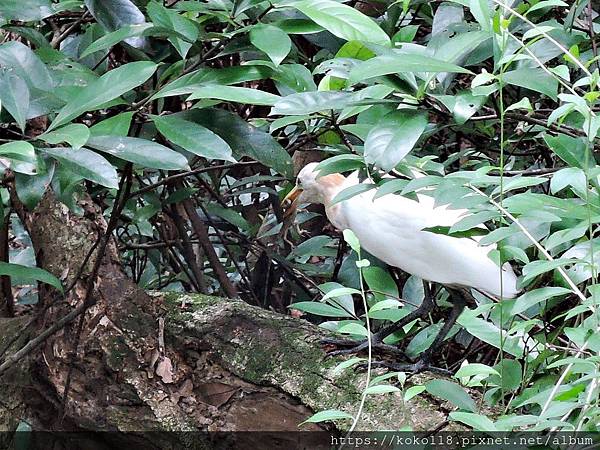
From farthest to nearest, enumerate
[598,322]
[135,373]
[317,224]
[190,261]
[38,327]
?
[317,224] → [190,261] → [38,327] → [135,373] → [598,322]

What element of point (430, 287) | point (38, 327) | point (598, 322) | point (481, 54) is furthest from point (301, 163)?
point (598, 322)

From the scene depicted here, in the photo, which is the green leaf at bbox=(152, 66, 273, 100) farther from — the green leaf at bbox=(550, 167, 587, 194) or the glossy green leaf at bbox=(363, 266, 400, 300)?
the glossy green leaf at bbox=(363, 266, 400, 300)

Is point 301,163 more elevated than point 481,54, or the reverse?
point 481,54

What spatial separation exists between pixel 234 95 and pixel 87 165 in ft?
0.66

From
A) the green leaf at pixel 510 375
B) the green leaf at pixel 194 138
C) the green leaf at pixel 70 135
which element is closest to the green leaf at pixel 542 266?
the green leaf at pixel 510 375

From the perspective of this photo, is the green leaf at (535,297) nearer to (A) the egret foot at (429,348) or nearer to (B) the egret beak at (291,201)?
(A) the egret foot at (429,348)

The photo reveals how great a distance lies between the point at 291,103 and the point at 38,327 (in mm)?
779

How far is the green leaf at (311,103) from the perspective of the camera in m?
1.05

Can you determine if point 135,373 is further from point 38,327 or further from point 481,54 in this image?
point 481,54

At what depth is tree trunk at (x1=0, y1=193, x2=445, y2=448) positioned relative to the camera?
4.68 feet

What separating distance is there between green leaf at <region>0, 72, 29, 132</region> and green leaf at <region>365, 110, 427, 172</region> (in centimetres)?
41

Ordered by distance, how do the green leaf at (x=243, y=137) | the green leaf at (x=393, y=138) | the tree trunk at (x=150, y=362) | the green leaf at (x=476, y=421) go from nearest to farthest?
the green leaf at (x=476, y=421) < the green leaf at (x=393, y=138) < the green leaf at (x=243, y=137) < the tree trunk at (x=150, y=362)

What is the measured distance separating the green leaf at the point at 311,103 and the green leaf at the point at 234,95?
0.02m

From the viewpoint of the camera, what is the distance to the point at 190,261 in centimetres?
216
